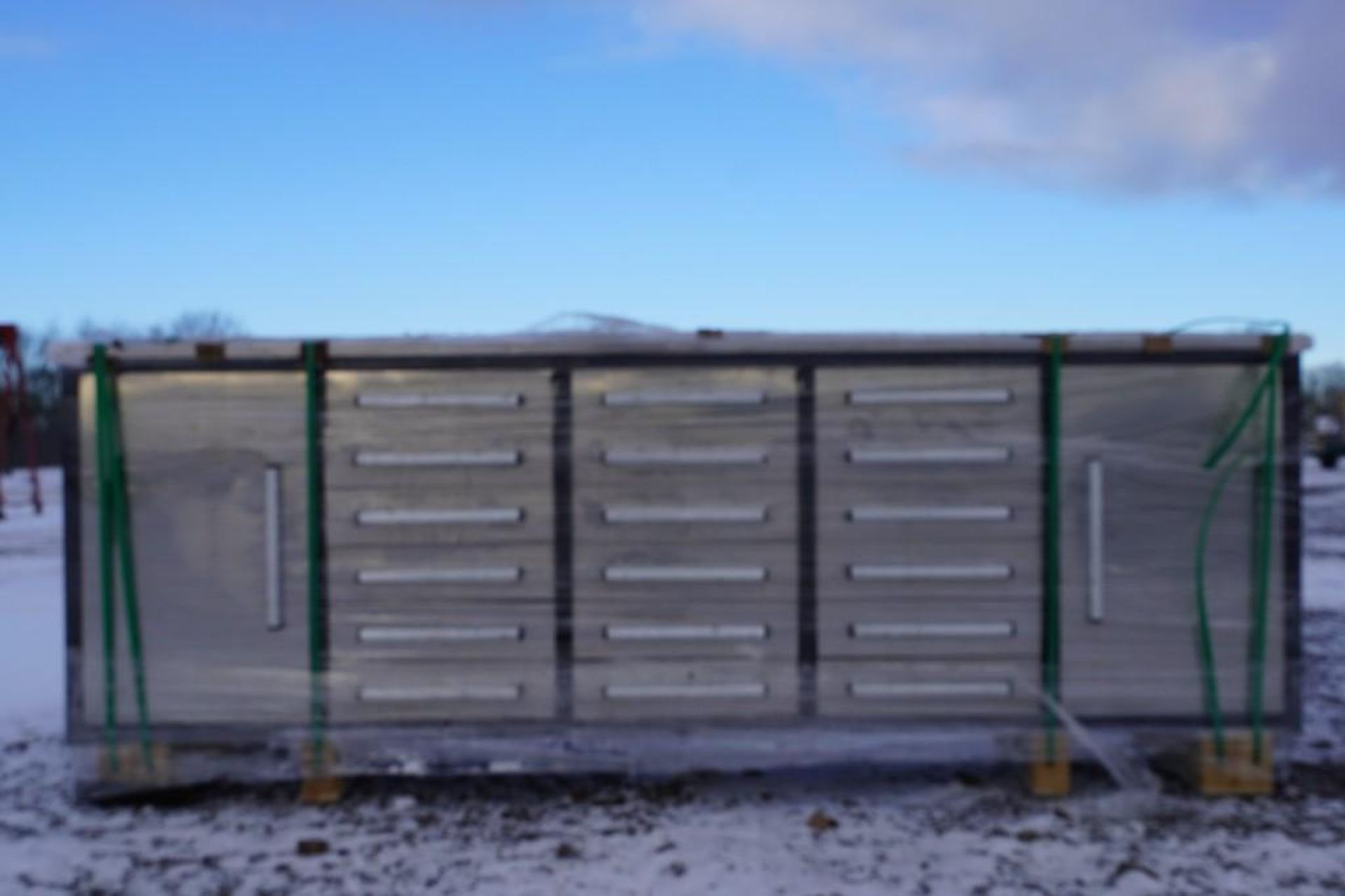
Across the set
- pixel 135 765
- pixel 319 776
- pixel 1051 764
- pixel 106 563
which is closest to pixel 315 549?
pixel 106 563

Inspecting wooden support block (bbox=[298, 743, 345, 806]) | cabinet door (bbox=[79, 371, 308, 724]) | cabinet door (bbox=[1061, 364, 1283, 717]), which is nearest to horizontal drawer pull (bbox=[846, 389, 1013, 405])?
cabinet door (bbox=[1061, 364, 1283, 717])

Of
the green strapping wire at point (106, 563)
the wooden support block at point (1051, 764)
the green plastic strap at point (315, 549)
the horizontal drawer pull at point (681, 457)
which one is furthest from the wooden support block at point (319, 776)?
the wooden support block at point (1051, 764)

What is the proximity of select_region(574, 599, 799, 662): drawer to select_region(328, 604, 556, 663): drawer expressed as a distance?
0.18 metres

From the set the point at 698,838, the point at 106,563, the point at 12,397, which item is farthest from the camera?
the point at 12,397

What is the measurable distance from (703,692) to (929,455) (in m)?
1.36

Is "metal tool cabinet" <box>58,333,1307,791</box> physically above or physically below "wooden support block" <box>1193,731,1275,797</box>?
above

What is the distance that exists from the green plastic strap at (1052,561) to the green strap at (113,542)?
3.73 metres

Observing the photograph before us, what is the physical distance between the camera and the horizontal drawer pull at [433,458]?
15.0ft

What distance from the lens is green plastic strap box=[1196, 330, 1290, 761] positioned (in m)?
4.61

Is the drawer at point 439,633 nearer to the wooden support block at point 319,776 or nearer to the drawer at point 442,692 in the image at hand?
the drawer at point 442,692

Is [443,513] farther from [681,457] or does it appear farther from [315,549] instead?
[681,457]

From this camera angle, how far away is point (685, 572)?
459 cm

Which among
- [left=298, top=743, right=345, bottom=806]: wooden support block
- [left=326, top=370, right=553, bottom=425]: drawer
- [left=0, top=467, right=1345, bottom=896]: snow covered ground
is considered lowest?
[left=0, top=467, right=1345, bottom=896]: snow covered ground

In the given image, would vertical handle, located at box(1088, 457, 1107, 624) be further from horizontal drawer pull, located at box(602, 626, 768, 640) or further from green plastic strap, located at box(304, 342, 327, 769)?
green plastic strap, located at box(304, 342, 327, 769)
